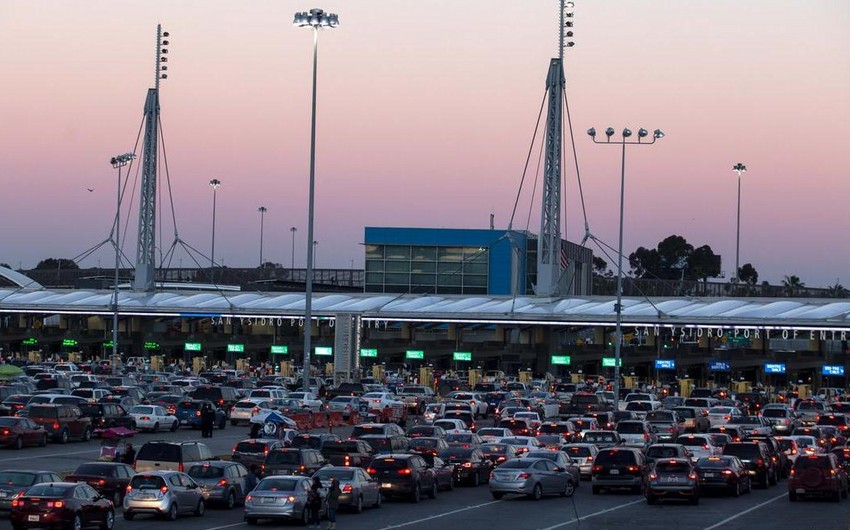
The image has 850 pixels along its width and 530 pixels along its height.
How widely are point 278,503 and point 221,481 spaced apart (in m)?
3.90

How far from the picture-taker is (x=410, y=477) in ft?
119

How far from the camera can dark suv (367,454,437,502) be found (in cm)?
3612

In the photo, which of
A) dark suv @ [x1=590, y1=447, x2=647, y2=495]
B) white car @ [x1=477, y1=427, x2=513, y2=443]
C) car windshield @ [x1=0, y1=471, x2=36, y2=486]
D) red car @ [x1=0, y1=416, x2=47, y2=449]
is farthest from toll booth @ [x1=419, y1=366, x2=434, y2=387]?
car windshield @ [x1=0, y1=471, x2=36, y2=486]

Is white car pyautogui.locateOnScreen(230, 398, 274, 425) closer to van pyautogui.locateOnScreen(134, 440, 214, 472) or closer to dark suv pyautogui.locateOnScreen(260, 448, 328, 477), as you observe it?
dark suv pyautogui.locateOnScreen(260, 448, 328, 477)

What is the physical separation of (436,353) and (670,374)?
766 inches

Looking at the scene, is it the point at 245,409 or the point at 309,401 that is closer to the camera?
the point at 245,409

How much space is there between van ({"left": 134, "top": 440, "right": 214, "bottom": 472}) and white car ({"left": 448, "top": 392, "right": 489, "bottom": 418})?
32.4 m

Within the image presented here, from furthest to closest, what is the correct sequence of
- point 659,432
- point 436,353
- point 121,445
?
1. point 436,353
2. point 659,432
3. point 121,445

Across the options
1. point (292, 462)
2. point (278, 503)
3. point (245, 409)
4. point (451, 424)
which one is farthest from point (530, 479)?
point (245, 409)

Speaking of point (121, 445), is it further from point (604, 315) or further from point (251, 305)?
point (251, 305)

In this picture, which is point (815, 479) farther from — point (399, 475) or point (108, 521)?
point (108, 521)

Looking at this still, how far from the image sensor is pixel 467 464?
137 feet

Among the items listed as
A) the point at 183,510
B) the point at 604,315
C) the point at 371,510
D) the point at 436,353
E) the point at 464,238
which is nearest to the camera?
the point at 183,510

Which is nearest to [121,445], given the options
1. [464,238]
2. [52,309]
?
[52,309]
